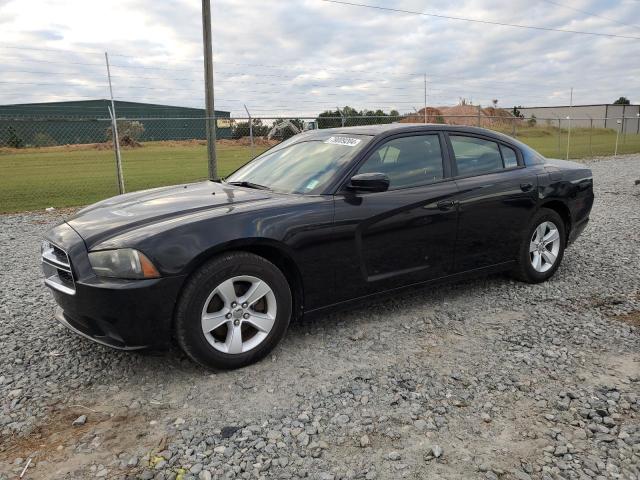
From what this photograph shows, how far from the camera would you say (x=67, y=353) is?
3604 mm

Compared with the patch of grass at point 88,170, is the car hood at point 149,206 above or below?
above

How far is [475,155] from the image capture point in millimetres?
4570

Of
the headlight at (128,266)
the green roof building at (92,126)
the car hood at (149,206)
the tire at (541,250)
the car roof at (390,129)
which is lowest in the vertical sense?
the tire at (541,250)

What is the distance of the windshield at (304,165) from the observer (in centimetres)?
385

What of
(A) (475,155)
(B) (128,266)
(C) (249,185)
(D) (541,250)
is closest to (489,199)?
(A) (475,155)

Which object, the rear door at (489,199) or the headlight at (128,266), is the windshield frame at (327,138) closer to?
the rear door at (489,199)

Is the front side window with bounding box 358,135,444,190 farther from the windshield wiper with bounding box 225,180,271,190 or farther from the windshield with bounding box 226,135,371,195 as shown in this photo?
the windshield wiper with bounding box 225,180,271,190

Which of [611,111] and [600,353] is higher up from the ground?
[611,111]

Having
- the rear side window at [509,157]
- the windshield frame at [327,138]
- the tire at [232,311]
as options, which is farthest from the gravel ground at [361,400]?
the rear side window at [509,157]

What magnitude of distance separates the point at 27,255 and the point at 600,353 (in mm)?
6379

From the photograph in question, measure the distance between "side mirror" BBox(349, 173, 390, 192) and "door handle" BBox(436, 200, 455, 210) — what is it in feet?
2.12

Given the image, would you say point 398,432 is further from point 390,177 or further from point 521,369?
point 390,177

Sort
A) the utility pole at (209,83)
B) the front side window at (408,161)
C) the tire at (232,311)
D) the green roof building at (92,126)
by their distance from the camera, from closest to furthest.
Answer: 1. the tire at (232,311)
2. the front side window at (408,161)
3. the utility pole at (209,83)
4. the green roof building at (92,126)

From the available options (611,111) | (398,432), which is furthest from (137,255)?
(611,111)
